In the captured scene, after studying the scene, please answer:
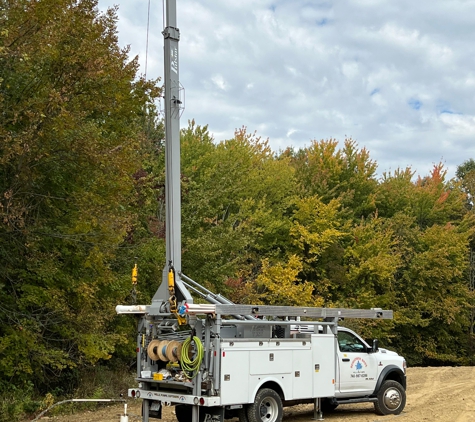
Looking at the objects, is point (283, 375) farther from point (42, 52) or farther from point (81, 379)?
point (81, 379)

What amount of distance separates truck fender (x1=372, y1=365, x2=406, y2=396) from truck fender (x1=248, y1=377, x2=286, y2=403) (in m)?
3.29

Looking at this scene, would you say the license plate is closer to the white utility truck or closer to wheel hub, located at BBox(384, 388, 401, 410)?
the white utility truck

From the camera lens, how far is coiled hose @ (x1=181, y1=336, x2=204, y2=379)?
1005 cm

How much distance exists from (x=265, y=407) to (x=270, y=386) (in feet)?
1.23

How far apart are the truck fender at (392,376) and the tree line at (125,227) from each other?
6647mm

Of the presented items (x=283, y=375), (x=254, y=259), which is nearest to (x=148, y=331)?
(x=283, y=375)

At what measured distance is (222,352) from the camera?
10156mm

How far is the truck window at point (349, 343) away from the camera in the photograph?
525 inches

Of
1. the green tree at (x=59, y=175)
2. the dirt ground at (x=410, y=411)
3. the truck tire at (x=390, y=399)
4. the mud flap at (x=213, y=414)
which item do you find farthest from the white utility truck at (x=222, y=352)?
the green tree at (x=59, y=175)

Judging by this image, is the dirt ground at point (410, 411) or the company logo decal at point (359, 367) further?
the company logo decal at point (359, 367)

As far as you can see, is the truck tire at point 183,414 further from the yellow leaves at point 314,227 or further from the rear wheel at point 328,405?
the yellow leaves at point 314,227

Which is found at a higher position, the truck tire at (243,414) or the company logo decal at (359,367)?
the company logo decal at (359,367)

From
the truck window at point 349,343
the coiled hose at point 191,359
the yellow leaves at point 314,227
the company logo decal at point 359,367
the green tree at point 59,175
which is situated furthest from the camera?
the yellow leaves at point 314,227

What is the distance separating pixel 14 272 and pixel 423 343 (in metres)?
30.8
